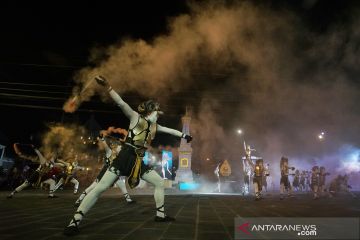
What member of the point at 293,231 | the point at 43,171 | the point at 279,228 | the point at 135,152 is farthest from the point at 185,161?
the point at 293,231

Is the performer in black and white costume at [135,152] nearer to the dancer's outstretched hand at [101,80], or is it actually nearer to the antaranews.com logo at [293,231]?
the dancer's outstretched hand at [101,80]

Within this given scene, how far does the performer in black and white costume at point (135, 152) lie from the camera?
522 centimetres

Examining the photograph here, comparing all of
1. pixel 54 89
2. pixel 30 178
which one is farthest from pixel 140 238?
pixel 54 89

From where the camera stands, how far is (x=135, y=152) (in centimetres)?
570

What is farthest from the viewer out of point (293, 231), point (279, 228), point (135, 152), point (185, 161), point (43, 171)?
point (185, 161)

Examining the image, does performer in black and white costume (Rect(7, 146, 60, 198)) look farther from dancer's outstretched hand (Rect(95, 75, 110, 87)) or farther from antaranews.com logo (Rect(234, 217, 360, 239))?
antaranews.com logo (Rect(234, 217, 360, 239))

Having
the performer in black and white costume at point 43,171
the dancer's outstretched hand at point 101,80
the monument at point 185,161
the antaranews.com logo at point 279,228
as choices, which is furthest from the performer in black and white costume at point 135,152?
the monument at point 185,161

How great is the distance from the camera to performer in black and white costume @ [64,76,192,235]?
522 cm

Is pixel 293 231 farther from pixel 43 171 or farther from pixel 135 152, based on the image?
pixel 43 171

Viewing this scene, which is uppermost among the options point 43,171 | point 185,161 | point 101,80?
point 101,80

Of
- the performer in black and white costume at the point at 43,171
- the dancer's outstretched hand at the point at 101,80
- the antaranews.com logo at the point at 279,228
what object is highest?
the dancer's outstretched hand at the point at 101,80

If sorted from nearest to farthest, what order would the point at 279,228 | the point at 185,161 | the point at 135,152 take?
the point at 279,228
the point at 135,152
the point at 185,161

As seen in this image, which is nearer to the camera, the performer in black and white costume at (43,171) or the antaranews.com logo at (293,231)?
the antaranews.com logo at (293,231)

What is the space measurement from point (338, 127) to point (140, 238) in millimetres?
31870
